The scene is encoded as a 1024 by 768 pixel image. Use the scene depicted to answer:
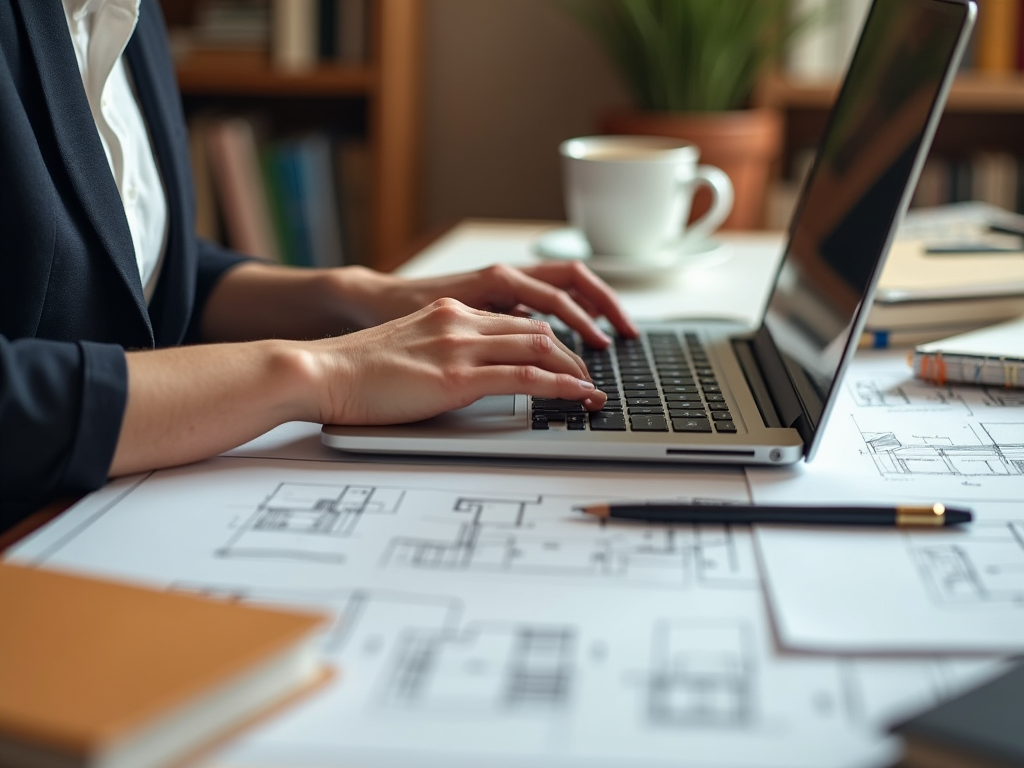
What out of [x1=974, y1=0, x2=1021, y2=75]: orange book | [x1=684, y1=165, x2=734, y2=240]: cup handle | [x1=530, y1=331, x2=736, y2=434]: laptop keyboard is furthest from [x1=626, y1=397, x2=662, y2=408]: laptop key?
[x1=974, y1=0, x2=1021, y2=75]: orange book

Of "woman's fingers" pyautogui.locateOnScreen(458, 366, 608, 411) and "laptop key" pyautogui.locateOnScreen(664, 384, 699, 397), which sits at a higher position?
"woman's fingers" pyautogui.locateOnScreen(458, 366, 608, 411)

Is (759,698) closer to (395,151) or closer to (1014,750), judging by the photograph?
(1014,750)

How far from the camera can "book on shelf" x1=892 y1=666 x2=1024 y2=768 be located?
387 mm

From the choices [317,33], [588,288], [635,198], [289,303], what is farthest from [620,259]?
[317,33]

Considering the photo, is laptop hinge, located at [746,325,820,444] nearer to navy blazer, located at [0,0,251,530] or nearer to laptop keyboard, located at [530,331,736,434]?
laptop keyboard, located at [530,331,736,434]

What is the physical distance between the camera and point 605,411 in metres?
0.74

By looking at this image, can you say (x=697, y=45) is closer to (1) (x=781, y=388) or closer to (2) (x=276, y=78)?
(2) (x=276, y=78)

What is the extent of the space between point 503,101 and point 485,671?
1.93m

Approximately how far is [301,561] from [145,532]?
97 mm

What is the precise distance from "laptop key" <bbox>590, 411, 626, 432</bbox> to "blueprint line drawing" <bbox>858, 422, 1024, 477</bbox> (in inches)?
6.6

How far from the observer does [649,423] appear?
72 centimetres

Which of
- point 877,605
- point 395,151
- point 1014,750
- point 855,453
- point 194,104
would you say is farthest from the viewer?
point 194,104

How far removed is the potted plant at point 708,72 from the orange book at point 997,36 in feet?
1.14

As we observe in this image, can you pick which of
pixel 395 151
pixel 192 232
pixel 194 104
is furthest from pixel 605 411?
pixel 194 104
